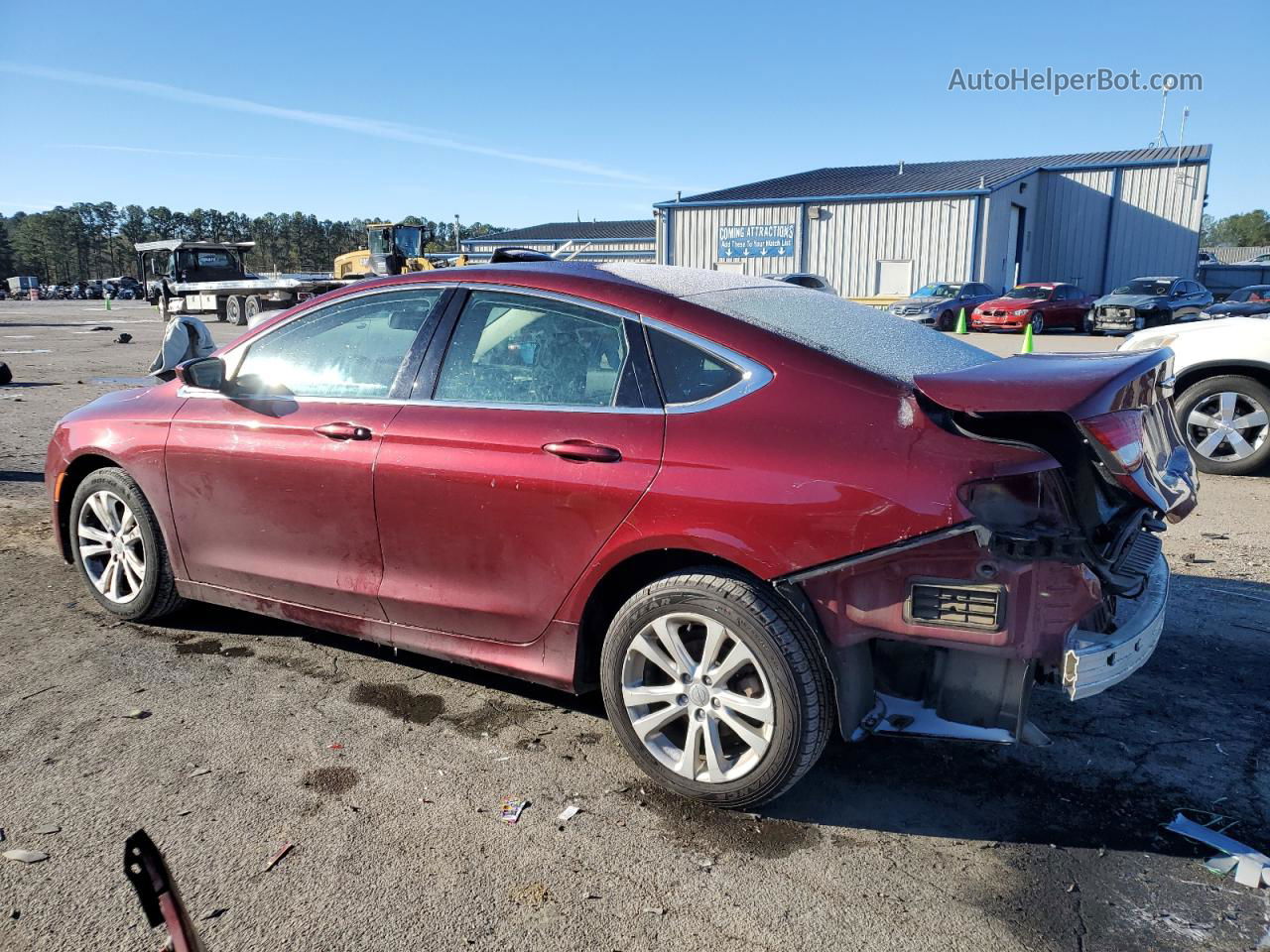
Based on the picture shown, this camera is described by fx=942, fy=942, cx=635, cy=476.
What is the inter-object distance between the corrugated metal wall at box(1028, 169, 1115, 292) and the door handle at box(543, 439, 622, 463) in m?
43.3

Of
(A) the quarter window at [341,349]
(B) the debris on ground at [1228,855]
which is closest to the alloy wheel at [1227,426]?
(B) the debris on ground at [1228,855]

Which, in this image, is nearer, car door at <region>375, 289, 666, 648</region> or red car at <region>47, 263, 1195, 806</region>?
red car at <region>47, 263, 1195, 806</region>

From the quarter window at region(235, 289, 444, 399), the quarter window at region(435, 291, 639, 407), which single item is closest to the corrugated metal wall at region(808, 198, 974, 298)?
the quarter window at region(235, 289, 444, 399)

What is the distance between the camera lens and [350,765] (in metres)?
3.21

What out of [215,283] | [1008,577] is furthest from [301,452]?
[215,283]

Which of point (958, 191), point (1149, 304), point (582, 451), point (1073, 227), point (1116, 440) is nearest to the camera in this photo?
point (1116, 440)

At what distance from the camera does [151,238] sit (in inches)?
4382

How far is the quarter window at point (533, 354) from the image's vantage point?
3.16 m

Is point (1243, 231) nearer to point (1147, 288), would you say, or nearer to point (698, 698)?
point (1147, 288)

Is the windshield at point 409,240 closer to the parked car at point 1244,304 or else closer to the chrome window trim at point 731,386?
the parked car at point 1244,304

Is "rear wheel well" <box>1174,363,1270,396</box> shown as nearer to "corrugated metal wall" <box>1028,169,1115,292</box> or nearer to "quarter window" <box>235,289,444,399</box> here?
"quarter window" <box>235,289,444,399</box>

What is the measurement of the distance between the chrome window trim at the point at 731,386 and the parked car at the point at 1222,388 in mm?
5641

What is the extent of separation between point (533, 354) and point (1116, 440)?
1.88m

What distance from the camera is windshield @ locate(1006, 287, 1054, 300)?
90.8 ft
